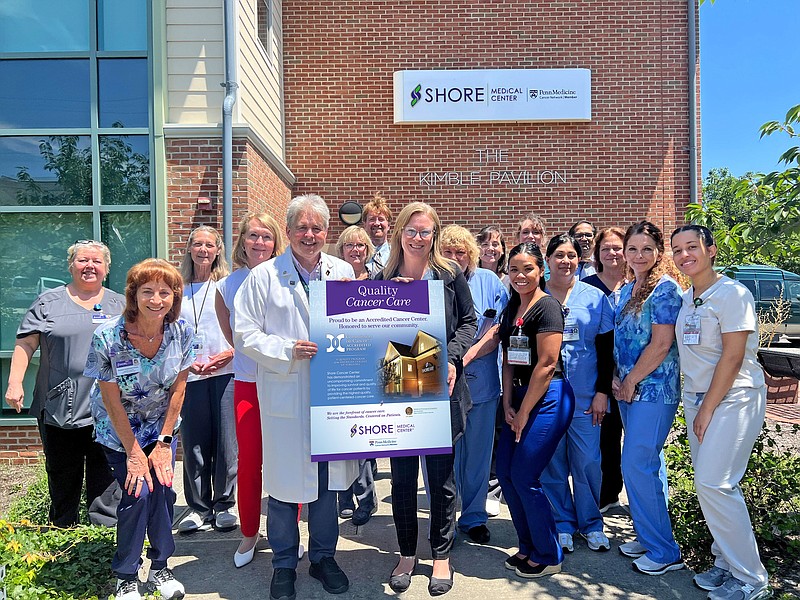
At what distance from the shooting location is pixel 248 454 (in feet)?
12.5

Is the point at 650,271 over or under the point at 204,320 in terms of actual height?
over

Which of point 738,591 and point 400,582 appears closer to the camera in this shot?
point 738,591

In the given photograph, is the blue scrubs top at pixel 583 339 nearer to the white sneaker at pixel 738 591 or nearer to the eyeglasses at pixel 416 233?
the eyeglasses at pixel 416 233

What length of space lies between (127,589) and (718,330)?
3453 mm

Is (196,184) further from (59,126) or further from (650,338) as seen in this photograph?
(650,338)

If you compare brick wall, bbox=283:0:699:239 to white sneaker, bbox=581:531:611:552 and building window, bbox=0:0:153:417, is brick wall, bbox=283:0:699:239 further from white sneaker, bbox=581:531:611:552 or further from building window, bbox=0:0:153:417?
white sneaker, bbox=581:531:611:552

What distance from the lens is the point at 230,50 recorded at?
6234 millimetres

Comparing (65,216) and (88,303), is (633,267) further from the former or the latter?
(65,216)

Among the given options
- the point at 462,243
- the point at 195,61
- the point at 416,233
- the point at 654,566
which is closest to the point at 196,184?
the point at 195,61

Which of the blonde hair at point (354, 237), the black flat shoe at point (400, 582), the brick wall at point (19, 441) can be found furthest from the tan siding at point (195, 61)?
the black flat shoe at point (400, 582)

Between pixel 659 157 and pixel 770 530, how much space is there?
6.68 meters

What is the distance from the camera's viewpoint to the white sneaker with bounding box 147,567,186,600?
3.47 m

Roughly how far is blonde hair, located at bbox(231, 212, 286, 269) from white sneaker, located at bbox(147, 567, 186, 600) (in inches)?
79.2

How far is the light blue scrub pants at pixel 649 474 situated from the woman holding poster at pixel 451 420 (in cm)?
105
